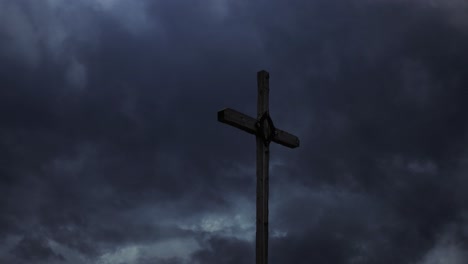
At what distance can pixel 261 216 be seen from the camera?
35.8ft

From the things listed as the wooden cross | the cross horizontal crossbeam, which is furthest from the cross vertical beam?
the cross horizontal crossbeam

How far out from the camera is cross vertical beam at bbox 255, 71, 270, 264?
35.2ft

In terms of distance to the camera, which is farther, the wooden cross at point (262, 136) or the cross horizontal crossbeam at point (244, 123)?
the wooden cross at point (262, 136)

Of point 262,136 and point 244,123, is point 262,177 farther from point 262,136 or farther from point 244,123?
point 244,123

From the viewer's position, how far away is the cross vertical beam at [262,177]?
10727mm

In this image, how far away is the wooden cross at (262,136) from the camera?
10703 millimetres

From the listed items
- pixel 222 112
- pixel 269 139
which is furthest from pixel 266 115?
pixel 222 112

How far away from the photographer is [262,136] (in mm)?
11391

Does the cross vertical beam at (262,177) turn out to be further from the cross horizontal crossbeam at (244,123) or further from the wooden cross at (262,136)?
the cross horizontal crossbeam at (244,123)

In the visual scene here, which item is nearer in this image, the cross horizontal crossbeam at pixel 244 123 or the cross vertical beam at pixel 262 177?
the cross horizontal crossbeam at pixel 244 123

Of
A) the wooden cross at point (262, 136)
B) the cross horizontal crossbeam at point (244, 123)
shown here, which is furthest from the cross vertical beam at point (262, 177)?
the cross horizontal crossbeam at point (244, 123)

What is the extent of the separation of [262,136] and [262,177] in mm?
747

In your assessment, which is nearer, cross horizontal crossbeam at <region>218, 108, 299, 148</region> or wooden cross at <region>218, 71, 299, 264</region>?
cross horizontal crossbeam at <region>218, 108, 299, 148</region>

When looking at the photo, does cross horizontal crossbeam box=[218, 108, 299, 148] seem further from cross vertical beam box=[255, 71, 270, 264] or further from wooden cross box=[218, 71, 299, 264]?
cross vertical beam box=[255, 71, 270, 264]
